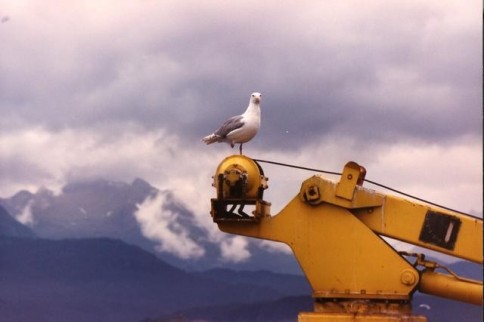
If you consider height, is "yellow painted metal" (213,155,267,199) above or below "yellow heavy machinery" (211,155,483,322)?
above

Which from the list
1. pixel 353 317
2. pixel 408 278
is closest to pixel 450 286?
pixel 408 278

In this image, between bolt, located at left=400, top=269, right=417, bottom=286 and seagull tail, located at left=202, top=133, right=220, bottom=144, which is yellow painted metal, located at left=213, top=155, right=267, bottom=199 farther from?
bolt, located at left=400, top=269, right=417, bottom=286

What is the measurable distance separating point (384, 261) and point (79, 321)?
5868 centimetres

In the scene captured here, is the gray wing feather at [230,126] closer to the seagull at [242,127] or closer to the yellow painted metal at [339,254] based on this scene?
the seagull at [242,127]

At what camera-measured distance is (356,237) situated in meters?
9.56

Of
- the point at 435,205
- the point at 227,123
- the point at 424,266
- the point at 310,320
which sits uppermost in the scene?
the point at 227,123

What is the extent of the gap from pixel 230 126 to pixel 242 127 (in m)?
0.16

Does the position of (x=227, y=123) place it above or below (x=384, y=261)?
above

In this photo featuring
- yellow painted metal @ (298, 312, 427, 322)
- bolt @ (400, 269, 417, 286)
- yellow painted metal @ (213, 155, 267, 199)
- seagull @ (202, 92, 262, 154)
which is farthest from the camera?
seagull @ (202, 92, 262, 154)

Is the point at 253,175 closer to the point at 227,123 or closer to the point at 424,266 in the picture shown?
the point at 227,123

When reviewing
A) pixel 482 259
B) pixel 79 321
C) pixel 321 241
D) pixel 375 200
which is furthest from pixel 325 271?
pixel 79 321

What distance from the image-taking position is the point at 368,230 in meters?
9.53

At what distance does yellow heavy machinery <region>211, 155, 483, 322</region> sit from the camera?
9.41 meters

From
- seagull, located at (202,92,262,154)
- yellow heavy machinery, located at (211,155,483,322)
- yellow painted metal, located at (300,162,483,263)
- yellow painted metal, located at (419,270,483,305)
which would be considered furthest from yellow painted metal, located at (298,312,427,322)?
seagull, located at (202,92,262,154)
